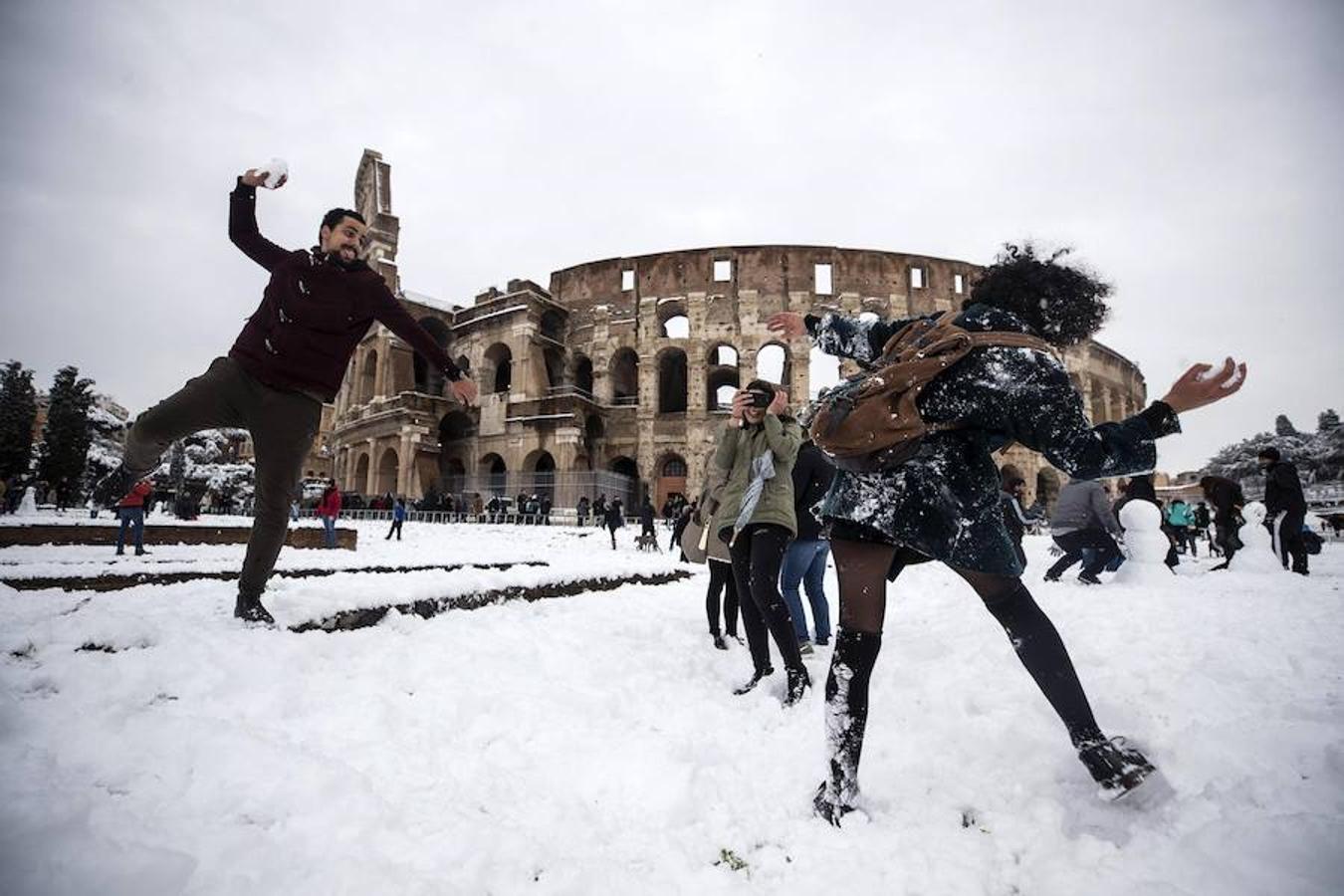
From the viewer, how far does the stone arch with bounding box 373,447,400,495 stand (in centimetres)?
2917

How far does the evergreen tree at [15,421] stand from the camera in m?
28.4

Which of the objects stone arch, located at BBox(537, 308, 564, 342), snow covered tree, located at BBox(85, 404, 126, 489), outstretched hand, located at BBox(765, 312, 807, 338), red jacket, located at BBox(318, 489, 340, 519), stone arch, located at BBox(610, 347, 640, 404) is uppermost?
stone arch, located at BBox(537, 308, 564, 342)

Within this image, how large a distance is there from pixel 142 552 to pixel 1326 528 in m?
26.6

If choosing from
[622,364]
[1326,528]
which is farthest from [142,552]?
[1326,528]

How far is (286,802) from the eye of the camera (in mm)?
1538

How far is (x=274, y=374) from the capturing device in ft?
9.20

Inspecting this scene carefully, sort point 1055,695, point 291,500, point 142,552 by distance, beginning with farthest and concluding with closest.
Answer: point 142,552
point 291,500
point 1055,695

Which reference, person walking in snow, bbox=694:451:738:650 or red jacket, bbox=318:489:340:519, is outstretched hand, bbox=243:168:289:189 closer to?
person walking in snow, bbox=694:451:738:650

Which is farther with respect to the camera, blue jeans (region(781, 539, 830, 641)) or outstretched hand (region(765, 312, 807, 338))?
blue jeans (region(781, 539, 830, 641))

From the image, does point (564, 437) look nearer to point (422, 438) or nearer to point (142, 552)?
point (422, 438)

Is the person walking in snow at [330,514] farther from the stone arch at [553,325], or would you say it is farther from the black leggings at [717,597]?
the stone arch at [553,325]

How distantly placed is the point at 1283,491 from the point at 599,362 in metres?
25.5

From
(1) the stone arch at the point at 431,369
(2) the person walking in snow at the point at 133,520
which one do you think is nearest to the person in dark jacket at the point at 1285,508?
(2) the person walking in snow at the point at 133,520

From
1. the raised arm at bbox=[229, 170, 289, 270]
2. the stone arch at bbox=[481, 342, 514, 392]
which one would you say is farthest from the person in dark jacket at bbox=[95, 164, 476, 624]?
the stone arch at bbox=[481, 342, 514, 392]
